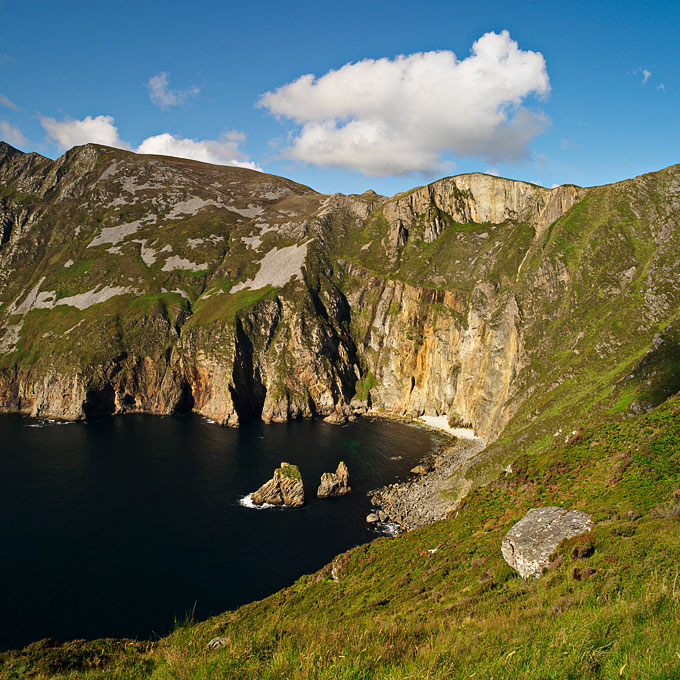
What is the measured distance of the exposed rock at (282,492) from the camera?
225ft

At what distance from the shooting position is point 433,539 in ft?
133

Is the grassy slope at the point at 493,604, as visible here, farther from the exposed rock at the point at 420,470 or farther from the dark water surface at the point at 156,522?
the exposed rock at the point at 420,470

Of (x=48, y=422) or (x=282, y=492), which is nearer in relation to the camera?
(x=282, y=492)

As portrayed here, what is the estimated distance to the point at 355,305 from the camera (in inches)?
5625

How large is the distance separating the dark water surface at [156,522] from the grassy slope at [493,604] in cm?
1322

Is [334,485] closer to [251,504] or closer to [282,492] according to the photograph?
[282,492]

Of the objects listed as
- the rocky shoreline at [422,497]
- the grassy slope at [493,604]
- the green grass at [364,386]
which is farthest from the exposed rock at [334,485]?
the green grass at [364,386]

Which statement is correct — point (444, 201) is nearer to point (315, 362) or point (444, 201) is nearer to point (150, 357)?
point (315, 362)

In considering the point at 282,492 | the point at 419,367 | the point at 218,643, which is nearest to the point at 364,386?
the point at 419,367

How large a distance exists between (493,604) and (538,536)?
919 cm

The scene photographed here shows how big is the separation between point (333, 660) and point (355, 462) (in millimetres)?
78770

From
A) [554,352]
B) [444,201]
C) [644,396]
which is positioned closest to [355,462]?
[554,352]

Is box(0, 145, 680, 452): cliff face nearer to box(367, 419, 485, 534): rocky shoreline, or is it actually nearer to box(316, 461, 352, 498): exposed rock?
box(367, 419, 485, 534): rocky shoreline

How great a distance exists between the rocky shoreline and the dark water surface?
9.53ft
